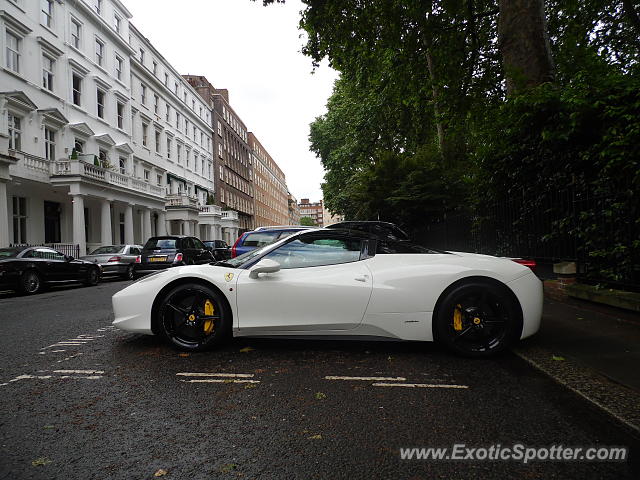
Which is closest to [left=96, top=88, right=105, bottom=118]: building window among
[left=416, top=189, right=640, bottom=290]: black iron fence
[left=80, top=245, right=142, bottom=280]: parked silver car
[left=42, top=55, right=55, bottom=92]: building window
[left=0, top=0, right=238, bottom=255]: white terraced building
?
[left=0, top=0, right=238, bottom=255]: white terraced building

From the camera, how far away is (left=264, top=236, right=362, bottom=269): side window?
12.8ft

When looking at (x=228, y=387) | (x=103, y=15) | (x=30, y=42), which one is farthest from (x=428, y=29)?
(x=103, y=15)

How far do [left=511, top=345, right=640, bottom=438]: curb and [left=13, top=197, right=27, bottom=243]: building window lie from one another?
75.9ft

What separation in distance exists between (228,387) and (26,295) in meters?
11.1

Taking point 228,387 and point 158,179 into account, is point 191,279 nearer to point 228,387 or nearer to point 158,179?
point 228,387

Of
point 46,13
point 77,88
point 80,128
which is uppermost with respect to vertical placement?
point 46,13

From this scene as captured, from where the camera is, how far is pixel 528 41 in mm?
8438

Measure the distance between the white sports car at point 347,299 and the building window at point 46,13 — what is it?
24064 millimetres

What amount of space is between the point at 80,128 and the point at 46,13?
5.98 meters

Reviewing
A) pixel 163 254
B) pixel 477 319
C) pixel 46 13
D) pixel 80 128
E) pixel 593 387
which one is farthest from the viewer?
pixel 80 128

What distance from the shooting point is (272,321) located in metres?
3.70

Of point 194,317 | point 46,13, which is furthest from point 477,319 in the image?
point 46,13

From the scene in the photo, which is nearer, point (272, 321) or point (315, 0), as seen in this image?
point (272, 321)

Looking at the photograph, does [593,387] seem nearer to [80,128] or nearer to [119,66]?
[80,128]
